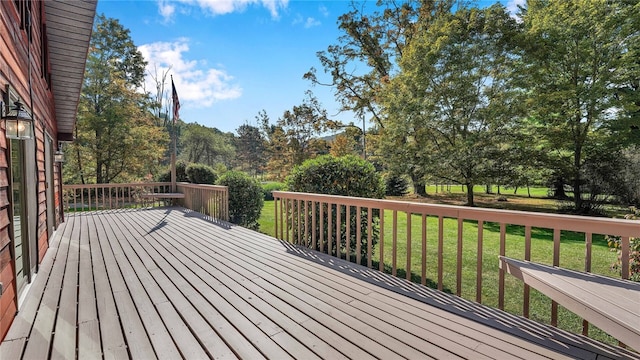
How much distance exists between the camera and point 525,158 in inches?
398

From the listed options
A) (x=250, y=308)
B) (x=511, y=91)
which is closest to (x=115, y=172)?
(x=250, y=308)

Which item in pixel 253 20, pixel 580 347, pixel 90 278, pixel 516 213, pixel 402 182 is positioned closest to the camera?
pixel 580 347

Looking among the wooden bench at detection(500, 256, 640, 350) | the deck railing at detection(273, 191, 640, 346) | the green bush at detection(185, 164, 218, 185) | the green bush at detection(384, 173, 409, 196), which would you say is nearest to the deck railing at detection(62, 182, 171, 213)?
the green bush at detection(185, 164, 218, 185)

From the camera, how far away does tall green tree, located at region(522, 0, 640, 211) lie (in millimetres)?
9070

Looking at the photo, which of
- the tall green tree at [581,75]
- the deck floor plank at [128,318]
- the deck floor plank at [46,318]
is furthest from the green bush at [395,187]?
the deck floor plank at [46,318]

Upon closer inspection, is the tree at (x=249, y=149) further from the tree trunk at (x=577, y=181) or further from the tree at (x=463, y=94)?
the tree trunk at (x=577, y=181)

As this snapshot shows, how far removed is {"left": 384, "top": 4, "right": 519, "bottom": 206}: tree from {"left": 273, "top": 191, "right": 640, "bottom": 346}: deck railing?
363cm

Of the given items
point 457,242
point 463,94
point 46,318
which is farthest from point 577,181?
point 46,318

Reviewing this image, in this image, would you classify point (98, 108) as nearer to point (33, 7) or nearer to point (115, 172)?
point (115, 172)

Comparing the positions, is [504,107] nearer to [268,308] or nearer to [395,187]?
[395,187]

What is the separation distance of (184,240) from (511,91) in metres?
11.3

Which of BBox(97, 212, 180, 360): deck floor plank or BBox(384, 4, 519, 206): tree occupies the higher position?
→ BBox(384, 4, 519, 206): tree

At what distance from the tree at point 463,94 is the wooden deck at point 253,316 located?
887 centimetres

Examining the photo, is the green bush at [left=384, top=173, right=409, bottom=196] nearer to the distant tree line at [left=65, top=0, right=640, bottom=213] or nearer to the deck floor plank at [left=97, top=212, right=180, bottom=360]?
the distant tree line at [left=65, top=0, right=640, bottom=213]
